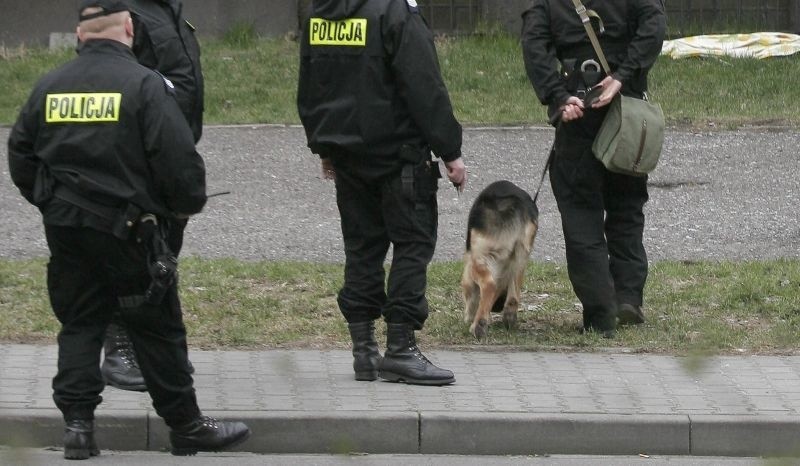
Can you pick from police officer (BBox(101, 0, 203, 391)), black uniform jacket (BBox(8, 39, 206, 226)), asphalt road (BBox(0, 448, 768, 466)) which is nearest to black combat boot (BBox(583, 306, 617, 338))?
asphalt road (BBox(0, 448, 768, 466))

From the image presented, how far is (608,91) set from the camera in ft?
22.5

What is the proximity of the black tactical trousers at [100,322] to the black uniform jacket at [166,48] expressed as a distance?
910mm

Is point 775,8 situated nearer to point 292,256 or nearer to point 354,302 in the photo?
point 292,256

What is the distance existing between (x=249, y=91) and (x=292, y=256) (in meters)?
5.72

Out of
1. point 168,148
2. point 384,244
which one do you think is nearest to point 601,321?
point 384,244

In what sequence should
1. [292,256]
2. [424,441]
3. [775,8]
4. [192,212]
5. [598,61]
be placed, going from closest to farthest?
[192,212] < [424,441] < [598,61] < [292,256] < [775,8]

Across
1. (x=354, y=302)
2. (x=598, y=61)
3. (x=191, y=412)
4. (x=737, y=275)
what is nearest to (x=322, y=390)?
(x=354, y=302)

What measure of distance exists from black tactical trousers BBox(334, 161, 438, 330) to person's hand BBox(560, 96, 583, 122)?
1008 millimetres

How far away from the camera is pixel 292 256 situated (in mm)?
9305

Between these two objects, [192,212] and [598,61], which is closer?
[192,212]

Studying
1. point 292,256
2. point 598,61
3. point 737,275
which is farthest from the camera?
point 292,256

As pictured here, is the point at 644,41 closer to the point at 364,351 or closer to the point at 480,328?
the point at 480,328

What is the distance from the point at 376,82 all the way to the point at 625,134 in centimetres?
144

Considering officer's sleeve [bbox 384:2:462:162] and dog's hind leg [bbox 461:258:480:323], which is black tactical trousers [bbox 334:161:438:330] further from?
dog's hind leg [bbox 461:258:480:323]
